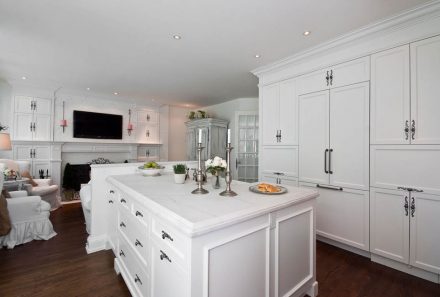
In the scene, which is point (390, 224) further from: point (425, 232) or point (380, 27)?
point (380, 27)

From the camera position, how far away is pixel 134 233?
1.62 metres

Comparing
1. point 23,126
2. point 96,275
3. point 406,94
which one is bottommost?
point 96,275

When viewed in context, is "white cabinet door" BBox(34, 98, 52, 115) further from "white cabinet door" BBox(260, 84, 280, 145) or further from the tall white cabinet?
the tall white cabinet

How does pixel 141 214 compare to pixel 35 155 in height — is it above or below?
below

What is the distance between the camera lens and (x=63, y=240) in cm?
281

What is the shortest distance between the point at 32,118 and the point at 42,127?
253mm

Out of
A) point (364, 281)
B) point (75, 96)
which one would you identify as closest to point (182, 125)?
point (75, 96)

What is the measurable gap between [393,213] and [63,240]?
4.13m

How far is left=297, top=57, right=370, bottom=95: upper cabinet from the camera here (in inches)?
92.9

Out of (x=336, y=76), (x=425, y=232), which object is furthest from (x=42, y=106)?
(x=425, y=232)

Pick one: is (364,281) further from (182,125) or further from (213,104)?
(182,125)

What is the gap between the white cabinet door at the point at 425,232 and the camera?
1.91m

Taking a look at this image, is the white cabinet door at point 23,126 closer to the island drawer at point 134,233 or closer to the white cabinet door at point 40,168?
the white cabinet door at point 40,168

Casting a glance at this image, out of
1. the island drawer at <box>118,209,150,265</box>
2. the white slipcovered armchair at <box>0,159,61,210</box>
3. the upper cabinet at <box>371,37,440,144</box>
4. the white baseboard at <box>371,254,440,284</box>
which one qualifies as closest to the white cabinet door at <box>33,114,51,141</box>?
the white slipcovered armchair at <box>0,159,61,210</box>
